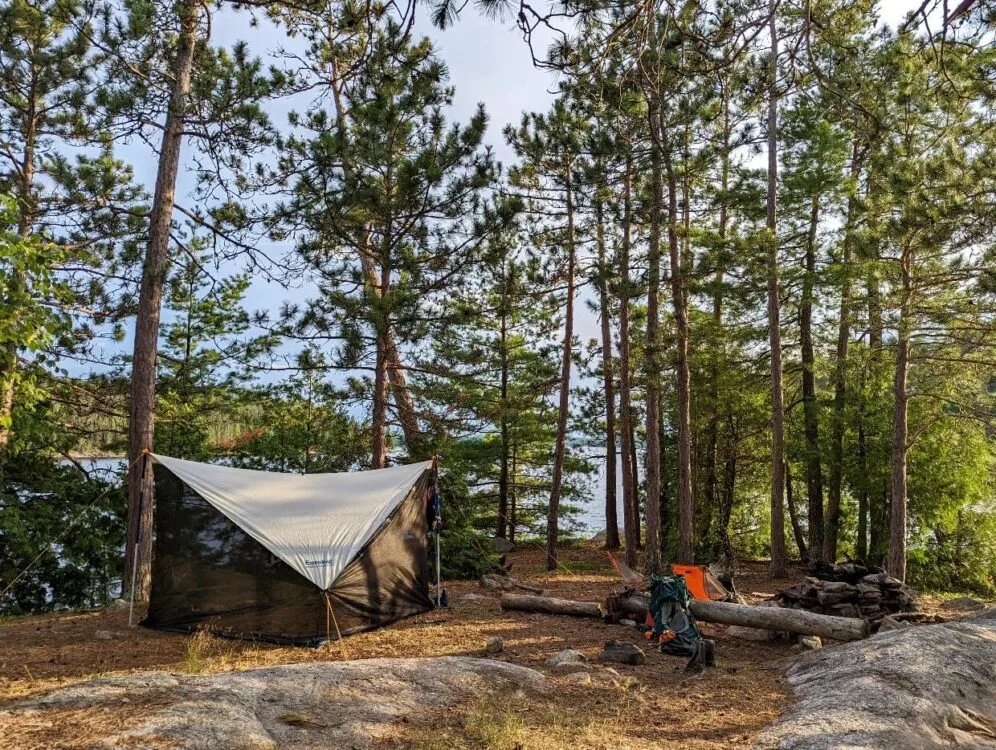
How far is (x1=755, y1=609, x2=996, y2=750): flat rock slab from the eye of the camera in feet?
14.6

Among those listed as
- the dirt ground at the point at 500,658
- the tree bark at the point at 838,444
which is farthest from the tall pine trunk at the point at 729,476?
the dirt ground at the point at 500,658

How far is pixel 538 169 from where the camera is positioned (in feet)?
49.3

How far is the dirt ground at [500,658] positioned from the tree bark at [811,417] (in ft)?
26.4

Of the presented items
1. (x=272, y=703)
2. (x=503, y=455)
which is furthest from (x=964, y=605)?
(x=503, y=455)

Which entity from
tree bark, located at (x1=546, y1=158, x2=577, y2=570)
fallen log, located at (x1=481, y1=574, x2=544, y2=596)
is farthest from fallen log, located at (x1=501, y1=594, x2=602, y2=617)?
tree bark, located at (x1=546, y1=158, x2=577, y2=570)

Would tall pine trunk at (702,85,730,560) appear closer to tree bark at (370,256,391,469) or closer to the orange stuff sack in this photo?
the orange stuff sack

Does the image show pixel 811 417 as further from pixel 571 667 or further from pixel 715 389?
pixel 571 667

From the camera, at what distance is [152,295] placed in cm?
966

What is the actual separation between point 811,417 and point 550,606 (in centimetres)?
951

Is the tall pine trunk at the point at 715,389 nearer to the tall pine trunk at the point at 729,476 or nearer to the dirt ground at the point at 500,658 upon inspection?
the tall pine trunk at the point at 729,476

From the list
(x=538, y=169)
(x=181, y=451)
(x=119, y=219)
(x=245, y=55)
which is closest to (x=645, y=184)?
(x=538, y=169)

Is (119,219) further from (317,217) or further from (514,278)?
(514,278)

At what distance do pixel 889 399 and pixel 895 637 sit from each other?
999 centimetres

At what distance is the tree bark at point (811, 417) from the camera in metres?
15.4
